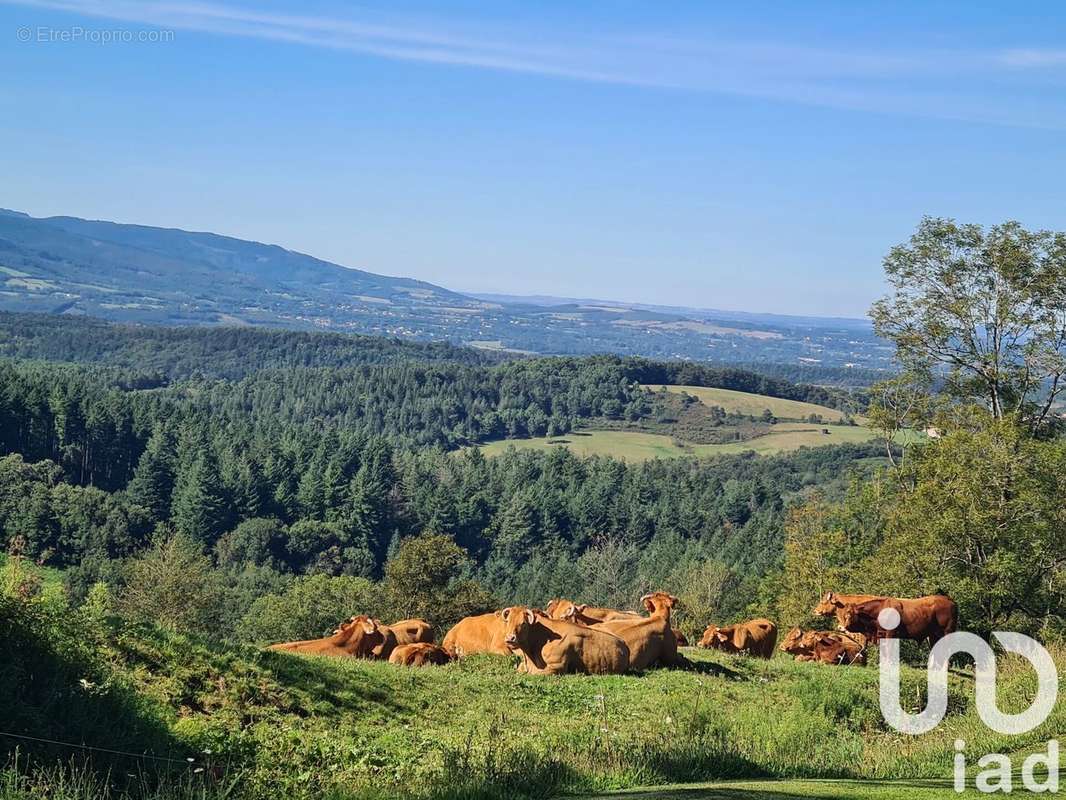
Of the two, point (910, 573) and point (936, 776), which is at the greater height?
point (936, 776)

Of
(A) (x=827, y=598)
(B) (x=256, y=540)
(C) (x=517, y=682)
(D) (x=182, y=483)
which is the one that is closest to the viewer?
(C) (x=517, y=682)

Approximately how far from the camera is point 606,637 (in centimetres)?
1916

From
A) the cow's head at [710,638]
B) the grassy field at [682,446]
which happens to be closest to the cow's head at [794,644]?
the cow's head at [710,638]

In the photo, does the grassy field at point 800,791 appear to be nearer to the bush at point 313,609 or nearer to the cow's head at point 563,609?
the cow's head at point 563,609

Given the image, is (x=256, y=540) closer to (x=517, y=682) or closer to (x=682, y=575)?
(x=682, y=575)

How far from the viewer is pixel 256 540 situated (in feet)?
354

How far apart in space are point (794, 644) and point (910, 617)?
10.6 feet

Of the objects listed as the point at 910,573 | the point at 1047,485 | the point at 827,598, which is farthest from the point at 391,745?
the point at 1047,485

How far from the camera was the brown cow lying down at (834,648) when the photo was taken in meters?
24.2

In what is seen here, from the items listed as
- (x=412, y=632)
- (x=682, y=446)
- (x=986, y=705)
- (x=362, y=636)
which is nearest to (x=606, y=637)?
(x=362, y=636)

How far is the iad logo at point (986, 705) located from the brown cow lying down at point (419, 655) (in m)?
7.98

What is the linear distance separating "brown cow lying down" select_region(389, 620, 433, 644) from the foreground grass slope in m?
4.12

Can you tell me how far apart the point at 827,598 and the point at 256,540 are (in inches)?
3611

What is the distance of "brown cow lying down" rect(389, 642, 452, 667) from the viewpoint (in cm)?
1881
